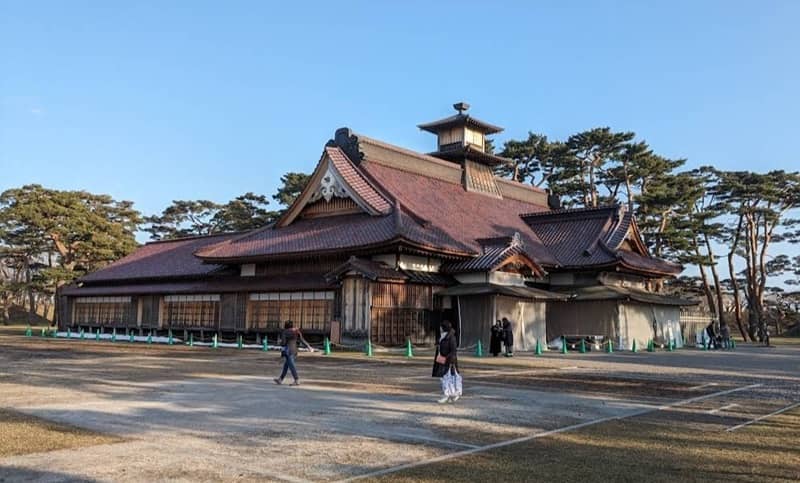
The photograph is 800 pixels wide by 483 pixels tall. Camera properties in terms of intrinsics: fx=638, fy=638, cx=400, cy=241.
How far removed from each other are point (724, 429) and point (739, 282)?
5703 centimetres

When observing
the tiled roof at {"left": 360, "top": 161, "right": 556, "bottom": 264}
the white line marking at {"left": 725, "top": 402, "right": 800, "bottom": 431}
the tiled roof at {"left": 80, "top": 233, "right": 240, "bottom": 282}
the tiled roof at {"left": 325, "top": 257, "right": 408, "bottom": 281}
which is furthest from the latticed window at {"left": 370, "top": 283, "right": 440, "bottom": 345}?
the white line marking at {"left": 725, "top": 402, "right": 800, "bottom": 431}

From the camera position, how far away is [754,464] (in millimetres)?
6988

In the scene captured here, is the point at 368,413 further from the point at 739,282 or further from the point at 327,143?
the point at 739,282

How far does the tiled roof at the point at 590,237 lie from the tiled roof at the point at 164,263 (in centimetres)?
1852

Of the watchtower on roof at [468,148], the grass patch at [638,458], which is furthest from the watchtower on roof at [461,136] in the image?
the grass patch at [638,458]

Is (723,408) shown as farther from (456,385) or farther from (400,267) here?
(400,267)

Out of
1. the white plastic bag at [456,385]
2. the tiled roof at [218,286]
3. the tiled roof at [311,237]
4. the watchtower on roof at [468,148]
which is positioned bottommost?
the white plastic bag at [456,385]

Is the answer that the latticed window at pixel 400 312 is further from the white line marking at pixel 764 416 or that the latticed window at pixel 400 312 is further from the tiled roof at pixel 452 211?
the white line marking at pixel 764 416

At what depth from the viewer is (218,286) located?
32.2 m

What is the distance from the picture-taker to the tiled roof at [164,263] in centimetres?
3588

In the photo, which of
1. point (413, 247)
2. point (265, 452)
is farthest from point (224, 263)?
point (265, 452)

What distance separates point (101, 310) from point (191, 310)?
884cm

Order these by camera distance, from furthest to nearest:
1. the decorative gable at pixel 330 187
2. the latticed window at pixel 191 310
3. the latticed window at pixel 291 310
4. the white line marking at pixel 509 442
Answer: the latticed window at pixel 191 310, the decorative gable at pixel 330 187, the latticed window at pixel 291 310, the white line marking at pixel 509 442

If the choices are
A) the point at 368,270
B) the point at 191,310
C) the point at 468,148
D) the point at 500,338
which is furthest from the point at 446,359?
the point at 468,148
